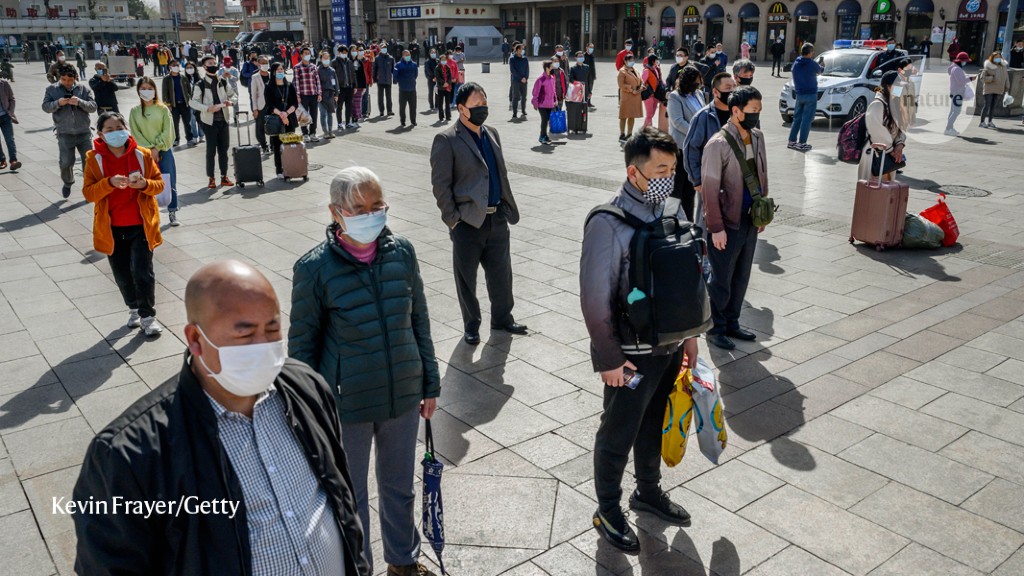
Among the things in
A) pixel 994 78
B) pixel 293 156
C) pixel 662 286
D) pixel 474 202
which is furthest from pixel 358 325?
pixel 994 78

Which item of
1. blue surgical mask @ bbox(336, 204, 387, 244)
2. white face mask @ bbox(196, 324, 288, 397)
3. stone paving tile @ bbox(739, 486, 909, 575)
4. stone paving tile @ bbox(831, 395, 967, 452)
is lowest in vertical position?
stone paving tile @ bbox(739, 486, 909, 575)

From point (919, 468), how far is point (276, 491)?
381cm

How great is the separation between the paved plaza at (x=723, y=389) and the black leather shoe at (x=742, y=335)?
0.14 meters

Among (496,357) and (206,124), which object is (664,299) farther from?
(206,124)

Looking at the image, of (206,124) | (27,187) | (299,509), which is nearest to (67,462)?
(299,509)

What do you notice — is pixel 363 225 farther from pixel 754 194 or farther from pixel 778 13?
pixel 778 13

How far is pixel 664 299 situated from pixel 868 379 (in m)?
2.98

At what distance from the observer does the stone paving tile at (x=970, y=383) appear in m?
5.56

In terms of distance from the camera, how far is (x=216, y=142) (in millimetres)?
12703

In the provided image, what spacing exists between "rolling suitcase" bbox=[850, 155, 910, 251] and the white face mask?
807cm

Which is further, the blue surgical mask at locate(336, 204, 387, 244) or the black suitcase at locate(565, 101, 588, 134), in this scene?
the black suitcase at locate(565, 101, 588, 134)

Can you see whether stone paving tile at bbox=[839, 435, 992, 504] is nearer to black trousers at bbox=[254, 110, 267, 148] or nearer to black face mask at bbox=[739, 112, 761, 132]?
black face mask at bbox=[739, 112, 761, 132]

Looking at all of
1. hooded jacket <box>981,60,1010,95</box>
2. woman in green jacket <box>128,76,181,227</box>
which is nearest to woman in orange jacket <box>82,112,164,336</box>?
woman in green jacket <box>128,76,181,227</box>

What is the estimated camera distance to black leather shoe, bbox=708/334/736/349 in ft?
21.0
